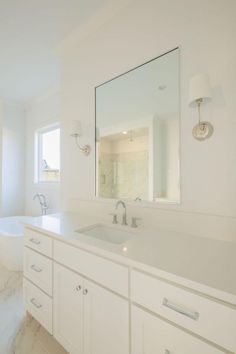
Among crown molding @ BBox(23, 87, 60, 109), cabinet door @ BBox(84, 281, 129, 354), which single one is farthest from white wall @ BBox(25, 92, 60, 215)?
cabinet door @ BBox(84, 281, 129, 354)

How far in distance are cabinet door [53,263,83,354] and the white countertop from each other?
234mm

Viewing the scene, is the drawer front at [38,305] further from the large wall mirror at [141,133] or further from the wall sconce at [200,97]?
the wall sconce at [200,97]


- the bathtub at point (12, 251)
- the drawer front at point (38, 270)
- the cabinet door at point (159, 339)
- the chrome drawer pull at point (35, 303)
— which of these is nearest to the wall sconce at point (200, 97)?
the cabinet door at point (159, 339)

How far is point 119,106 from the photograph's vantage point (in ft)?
5.97

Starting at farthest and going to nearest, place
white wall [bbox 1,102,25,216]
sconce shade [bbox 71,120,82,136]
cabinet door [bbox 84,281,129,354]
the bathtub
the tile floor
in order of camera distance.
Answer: white wall [bbox 1,102,25,216]
the bathtub
sconce shade [bbox 71,120,82,136]
the tile floor
cabinet door [bbox 84,281,129,354]

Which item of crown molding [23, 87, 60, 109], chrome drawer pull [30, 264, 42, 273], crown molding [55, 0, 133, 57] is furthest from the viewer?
crown molding [23, 87, 60, 109]

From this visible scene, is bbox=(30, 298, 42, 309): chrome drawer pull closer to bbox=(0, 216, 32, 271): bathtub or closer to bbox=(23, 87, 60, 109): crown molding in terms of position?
bbox=(0, 216, 32, 271): bathtub

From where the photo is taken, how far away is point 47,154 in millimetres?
3740

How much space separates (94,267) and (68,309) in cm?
42

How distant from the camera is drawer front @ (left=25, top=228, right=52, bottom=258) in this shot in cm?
140

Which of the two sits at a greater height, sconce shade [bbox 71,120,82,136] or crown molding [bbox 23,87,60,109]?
crown molding [bbox 23,87,60,109]

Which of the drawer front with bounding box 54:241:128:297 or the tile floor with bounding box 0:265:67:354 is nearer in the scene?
the drawer front with bounding box 54:241:128:297

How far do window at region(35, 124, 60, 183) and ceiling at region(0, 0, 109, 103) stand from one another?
88 cm

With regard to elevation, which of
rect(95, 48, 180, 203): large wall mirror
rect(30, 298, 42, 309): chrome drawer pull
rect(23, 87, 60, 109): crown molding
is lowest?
rect(30, 298, 42, 309): chrome drawer pull
